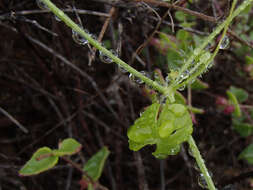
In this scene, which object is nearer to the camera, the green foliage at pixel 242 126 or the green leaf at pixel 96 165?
the green leaf at pixel 96 165

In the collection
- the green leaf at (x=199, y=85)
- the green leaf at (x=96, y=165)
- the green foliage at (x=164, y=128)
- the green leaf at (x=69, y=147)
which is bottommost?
the green foliage at (x=164, y=128)

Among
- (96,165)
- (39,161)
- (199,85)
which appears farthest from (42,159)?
(199,85)

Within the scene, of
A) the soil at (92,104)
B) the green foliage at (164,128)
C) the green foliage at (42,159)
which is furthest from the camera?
the soil at (92,104)

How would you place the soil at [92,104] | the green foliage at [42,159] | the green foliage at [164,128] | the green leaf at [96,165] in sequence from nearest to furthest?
the green foliage at [164,128] → the green foliage at [42,159] → the green leaf at [96,165] → the soil at [92,104]

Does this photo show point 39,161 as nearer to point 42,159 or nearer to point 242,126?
point 42,159

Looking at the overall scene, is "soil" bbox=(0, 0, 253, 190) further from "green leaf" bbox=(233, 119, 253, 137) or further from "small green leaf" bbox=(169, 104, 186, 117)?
"small green leaf" bbox=(169, 104, 186, 117)

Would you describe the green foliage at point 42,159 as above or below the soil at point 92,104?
below

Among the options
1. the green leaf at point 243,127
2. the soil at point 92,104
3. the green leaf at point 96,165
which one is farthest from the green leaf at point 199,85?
the green leaf at point 96,165

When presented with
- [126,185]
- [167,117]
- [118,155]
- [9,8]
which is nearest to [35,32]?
[9,8]

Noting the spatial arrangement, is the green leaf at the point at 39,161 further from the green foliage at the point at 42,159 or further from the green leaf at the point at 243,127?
the green leaf at the point at 243,127
